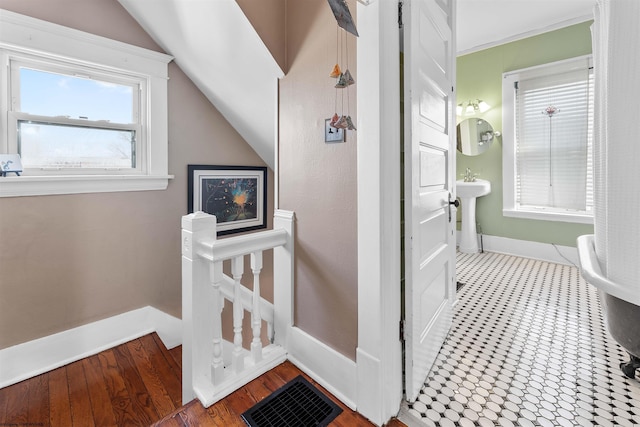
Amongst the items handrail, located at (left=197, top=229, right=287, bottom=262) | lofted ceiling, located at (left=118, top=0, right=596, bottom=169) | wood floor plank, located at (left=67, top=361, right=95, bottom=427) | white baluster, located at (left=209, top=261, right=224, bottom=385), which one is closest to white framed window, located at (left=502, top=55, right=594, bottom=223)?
lofted ceiling, located at (left=118, top=0, right=596, bottom=169)

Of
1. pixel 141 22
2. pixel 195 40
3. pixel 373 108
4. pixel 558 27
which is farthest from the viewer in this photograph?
pixel 558 27

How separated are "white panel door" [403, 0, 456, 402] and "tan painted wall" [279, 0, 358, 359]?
0.24 m

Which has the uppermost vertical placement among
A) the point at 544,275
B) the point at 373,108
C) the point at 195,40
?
the point at 195,40

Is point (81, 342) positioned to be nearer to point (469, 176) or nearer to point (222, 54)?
point (222, 54)

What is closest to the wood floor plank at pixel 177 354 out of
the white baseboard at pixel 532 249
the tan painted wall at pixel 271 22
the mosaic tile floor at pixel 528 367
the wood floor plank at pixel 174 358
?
the wood floor plank at pixel 174 358

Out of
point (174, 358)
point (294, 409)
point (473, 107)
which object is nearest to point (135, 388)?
point (174, 358)

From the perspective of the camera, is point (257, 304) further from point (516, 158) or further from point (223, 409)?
point (516, 158)

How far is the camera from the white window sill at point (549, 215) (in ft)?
10.1

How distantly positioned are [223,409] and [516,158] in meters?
3.85

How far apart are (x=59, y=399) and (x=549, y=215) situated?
14.8 feet

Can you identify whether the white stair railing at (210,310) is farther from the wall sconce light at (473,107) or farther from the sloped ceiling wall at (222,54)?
the wall sconce light at (473,107)

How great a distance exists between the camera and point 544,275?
9.48 feet

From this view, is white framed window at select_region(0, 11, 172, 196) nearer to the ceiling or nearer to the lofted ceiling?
the lofted ceiling

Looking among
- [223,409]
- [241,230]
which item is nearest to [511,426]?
[223,409]
